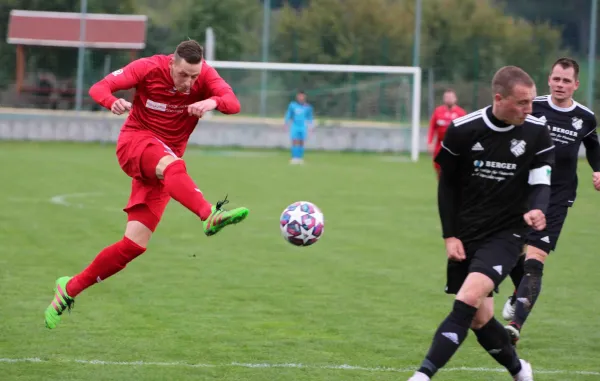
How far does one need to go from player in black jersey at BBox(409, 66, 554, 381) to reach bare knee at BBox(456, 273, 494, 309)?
7 centimetres

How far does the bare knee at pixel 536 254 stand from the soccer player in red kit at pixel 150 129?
2453 mm

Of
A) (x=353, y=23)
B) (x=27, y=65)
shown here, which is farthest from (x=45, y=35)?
(x=353, y=23)

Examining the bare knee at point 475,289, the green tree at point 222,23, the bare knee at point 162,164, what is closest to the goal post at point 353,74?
the green tree at point 222,23

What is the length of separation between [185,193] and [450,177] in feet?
6.31

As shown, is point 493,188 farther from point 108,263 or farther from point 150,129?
point 108,263

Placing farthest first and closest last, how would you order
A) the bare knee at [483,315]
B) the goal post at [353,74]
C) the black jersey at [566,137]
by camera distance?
the goal post at [353,74] < the black jersey at [566,137] < the bare knee at [483,315]

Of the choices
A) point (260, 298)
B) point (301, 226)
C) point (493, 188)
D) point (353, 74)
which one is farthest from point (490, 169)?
point (353, 74)

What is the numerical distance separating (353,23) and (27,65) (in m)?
13.7

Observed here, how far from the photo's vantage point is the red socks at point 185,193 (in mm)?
6969

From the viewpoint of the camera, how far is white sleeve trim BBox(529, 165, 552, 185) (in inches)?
235

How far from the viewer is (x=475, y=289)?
5652mm

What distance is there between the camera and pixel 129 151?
7355 mm

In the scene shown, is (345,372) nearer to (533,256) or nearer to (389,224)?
(533,256)

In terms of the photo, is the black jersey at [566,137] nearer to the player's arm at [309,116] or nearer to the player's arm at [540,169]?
the player's arm at [540,169]
